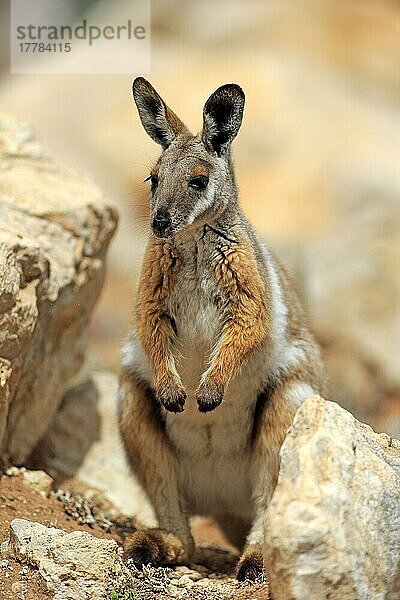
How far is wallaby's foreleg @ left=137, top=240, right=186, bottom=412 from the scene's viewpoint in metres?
5.97

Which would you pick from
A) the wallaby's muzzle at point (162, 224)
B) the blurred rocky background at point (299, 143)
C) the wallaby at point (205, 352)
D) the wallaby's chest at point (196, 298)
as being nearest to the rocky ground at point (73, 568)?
the wallaby at point (205, 352)

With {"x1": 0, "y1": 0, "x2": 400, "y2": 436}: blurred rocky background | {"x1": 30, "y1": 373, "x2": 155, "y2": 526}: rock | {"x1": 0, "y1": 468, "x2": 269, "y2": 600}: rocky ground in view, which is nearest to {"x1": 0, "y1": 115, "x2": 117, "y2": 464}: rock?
{"x1": 30, "y1": 373, "x2": 155, "y2": 526}: rock

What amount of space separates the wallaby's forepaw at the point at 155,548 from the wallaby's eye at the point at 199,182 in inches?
91.2

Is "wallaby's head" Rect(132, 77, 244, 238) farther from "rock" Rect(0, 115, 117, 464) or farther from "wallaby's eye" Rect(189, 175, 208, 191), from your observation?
"rock" Rect(0, 115, 117, 464)

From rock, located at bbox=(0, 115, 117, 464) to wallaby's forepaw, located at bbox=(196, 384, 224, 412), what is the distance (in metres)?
1.43

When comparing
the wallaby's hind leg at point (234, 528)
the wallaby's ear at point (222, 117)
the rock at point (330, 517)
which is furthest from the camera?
the wallaby's hind leg at point (234, 528)

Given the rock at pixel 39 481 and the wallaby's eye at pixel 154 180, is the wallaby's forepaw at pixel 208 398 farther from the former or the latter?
the rock at pixel 39 481

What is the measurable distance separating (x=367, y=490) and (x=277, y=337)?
1.96 meters

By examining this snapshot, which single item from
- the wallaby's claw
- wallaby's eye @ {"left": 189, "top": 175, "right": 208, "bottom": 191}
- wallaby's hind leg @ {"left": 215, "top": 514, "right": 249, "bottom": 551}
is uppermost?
wallaby's eye @ {"left": 189, "top": 175, "right": 208, "bottom": 191}

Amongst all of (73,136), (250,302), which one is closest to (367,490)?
(250,302)

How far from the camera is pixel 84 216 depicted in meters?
7.52

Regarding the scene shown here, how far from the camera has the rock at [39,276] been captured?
641 centimetres

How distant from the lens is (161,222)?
555 cm

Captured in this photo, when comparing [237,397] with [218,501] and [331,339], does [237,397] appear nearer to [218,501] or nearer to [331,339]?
[218,501]
